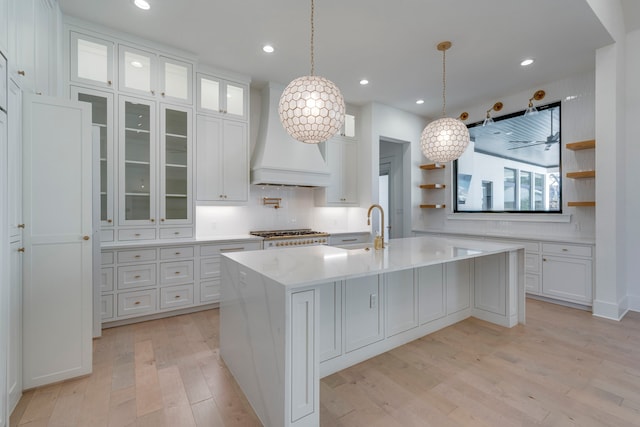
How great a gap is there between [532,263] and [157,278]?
4743 millimetres

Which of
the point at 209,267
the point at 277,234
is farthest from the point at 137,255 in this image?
the point at 277,234

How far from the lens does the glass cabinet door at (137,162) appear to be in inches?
122

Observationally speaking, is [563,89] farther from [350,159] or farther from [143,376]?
[143,376]

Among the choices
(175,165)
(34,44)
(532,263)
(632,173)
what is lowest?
(532,263)

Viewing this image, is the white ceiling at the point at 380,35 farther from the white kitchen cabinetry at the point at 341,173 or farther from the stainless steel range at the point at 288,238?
the stainless steel range at the point at 288,238

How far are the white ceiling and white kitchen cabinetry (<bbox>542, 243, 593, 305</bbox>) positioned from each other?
7.68 ft

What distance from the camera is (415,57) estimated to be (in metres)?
3.50

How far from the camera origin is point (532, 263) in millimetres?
3941

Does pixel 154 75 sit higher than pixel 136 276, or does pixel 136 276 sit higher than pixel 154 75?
pixel 154 75

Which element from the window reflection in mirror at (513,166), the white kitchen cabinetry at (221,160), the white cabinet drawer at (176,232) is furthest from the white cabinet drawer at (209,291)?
the window reflection in mirror at (513,166)

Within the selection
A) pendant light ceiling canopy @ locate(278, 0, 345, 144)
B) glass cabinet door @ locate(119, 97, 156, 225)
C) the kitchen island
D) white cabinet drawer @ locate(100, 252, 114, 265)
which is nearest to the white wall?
the kitchen island

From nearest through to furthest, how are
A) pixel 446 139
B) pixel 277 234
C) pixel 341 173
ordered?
1. pixel 446 139
2. pixel 277 234
3. pixel 341 173

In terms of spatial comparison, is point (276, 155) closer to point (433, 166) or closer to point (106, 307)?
point (106, 307)

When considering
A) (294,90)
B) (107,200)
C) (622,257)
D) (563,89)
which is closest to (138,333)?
(107,200)
